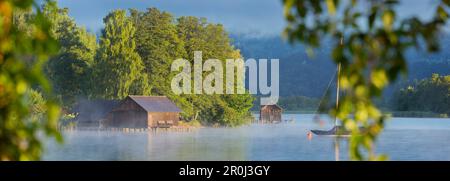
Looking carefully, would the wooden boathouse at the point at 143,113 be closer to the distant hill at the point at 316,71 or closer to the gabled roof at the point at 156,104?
the gabled roof at the point at 156,104

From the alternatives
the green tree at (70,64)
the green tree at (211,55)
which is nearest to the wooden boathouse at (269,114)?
the green tree at (211,55)

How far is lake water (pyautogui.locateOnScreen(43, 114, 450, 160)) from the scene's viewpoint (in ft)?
140

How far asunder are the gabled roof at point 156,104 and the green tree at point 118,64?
6.40ft

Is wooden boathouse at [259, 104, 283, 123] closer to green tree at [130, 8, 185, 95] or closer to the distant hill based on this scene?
the distant hill

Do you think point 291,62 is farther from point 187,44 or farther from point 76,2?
point 187,44

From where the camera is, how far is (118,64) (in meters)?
53.8

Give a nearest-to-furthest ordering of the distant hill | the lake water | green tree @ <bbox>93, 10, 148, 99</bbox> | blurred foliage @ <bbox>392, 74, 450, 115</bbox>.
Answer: the lake water < green tree @ <bbox>93, 10, 148, 99</bbox> < blurred foliage @ <bbox>392, 74, 450, 115</bbox> < the distant hill

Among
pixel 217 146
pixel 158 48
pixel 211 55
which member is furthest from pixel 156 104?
pixel 211 55

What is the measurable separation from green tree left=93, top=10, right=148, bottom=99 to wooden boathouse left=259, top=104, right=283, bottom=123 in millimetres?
29360

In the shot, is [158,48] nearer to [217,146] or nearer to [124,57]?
[124,57]

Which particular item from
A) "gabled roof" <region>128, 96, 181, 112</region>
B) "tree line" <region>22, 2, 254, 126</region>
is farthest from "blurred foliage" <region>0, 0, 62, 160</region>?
"tree line" <region>22, 2, 254, 126</region>
